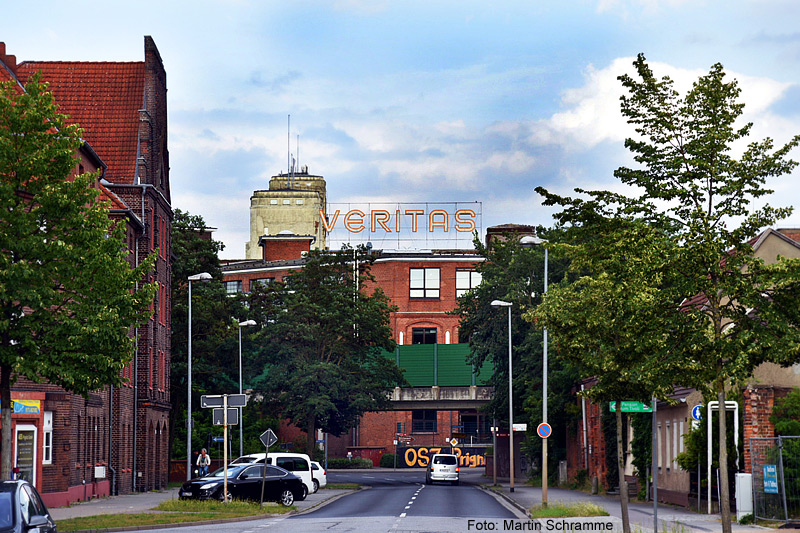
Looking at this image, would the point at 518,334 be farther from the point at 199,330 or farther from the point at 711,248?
the point at 711,248

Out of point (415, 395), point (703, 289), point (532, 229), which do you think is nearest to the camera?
point (703, 289)

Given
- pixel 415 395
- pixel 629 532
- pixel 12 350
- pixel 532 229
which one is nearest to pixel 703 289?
pixel 629 532

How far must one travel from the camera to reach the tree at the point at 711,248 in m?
16.7

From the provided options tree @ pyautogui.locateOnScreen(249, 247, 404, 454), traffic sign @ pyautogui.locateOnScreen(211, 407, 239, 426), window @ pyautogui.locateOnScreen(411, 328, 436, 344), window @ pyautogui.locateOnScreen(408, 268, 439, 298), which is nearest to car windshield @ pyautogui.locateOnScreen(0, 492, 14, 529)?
traffic sign @ pyautogui.locateOnScreen(211, 407, 239, 426)

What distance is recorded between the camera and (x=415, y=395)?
8438 cm

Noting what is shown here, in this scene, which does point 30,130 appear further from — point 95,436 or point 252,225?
point 252,225

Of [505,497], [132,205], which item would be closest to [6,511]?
[505,497]

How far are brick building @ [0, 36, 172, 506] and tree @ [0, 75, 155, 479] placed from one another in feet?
57.3

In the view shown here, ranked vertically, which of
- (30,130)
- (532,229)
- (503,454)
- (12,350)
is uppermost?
(532,229)

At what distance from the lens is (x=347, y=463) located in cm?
9131

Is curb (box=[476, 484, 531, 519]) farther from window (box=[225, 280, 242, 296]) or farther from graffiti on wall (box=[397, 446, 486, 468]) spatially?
window (box=[225, 280, 242, 296])

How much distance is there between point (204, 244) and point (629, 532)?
162 ft

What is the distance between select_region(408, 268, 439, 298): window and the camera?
10300 cm

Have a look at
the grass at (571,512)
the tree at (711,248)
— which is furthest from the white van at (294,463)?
the tree at (711,248)
